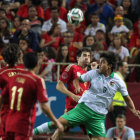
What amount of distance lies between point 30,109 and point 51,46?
24.4 ft

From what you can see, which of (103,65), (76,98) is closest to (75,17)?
(76,98)

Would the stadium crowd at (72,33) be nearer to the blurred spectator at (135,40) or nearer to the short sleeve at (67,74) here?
the blurred spectator at (135,40)

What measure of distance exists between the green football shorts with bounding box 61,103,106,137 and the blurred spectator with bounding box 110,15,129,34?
631cm

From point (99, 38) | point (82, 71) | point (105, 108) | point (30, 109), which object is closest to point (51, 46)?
point (99, 38)

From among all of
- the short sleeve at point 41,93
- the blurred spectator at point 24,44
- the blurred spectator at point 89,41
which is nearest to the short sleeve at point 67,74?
the short sleeve at point 41,93

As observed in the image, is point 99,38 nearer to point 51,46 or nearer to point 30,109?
→ point 51,46

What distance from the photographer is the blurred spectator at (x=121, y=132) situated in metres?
11.5

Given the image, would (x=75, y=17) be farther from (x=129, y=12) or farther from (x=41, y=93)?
(x=41, y=93)

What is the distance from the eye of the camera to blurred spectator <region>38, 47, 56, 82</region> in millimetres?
12703

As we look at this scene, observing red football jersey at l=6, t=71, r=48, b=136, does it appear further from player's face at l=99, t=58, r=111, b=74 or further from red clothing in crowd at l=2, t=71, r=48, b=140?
player's face at l=99, t=58, r=111, b=74

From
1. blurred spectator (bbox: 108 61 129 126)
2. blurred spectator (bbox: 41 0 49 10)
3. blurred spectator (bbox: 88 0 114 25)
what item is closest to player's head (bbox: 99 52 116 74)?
blurred spectator (bbox: 108 61 129 126)

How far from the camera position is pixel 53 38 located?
46.8ft

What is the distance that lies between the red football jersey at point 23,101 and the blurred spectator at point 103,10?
29.2 ft

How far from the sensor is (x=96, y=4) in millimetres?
15766
